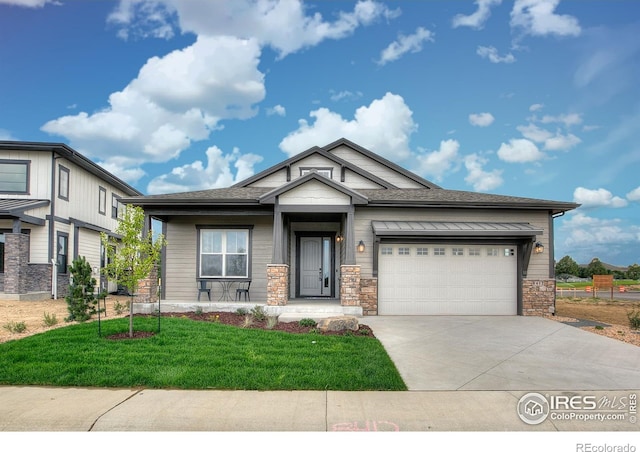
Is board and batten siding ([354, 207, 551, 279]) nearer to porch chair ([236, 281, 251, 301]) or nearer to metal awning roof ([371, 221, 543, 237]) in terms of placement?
metal awning roof ([371, 221, 543, 237])

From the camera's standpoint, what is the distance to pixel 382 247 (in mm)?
12523

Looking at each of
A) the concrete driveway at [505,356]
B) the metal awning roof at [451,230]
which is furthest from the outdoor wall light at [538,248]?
the concrete driveway at [505,356]

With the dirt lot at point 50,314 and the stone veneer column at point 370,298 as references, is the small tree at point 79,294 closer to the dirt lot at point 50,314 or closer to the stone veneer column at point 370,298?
the dirt lot at point 50,314

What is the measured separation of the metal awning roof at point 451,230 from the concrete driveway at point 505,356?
2508mm

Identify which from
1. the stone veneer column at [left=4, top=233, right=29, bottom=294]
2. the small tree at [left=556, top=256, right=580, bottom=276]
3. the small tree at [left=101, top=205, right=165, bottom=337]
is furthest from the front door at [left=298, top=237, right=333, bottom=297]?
the small tree at [left=556, top=256, right=580, bottom=276]

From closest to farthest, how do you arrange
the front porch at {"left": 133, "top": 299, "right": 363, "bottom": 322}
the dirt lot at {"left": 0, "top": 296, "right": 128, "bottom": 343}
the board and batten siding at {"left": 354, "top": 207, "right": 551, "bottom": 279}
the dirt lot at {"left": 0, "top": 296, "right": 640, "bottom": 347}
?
1. the dirt lot at {"left": 0, "top": 296, "right": 640, "bottom": 347}
2. the dirt lot at {"left": 0, "top": 296, "right": 128, "bottom": 343}
3. the front porch at {"left": 133, "top": 299, "right": 363, "bottom": 322}
4. the board and batten siding at {"left": 354, "top": 207, "right": 551, "bottom": 279}

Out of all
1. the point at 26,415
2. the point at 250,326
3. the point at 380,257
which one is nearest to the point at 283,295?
the point at 250,326

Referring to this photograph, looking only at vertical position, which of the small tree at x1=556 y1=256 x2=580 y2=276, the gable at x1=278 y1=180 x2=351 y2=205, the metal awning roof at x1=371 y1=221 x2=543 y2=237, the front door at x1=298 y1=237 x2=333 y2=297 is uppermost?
the gable at x1=278 y1=180 x2=351 y2=205

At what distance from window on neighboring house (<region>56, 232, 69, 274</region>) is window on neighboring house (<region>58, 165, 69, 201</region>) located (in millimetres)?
1722

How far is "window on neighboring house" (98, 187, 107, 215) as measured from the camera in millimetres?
22688

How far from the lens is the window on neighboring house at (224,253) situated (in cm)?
1384

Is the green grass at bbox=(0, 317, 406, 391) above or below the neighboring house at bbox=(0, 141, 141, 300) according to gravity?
below

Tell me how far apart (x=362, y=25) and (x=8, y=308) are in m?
14.8

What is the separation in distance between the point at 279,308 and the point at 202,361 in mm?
5290
